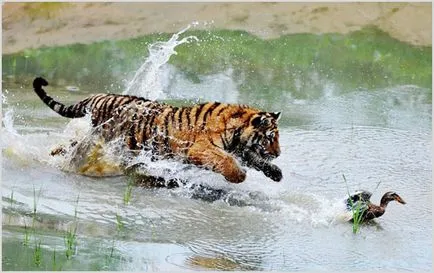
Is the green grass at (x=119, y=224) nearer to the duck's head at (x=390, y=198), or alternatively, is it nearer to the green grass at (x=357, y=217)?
the green grass at (x=357, y=217)

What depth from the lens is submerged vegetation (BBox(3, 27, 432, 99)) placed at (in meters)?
3.46

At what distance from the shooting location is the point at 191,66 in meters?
3.47

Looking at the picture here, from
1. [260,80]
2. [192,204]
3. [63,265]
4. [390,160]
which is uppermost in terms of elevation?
[260,80]

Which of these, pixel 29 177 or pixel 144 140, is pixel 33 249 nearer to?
pixel 29 177

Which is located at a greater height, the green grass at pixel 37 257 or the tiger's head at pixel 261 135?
the tiger's head at pixel 261 135

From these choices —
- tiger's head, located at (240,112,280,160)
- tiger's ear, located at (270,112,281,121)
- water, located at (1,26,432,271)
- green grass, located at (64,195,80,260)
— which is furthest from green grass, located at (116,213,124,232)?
tiger's ear, located at (270,112,281,121)

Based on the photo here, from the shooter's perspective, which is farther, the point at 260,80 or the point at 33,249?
the point at 260,80

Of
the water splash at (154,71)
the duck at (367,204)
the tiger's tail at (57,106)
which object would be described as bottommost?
the duck at (367,204)

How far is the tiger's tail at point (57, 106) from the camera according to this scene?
11.3 ft

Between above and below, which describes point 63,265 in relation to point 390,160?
below

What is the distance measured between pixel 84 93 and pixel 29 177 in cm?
36

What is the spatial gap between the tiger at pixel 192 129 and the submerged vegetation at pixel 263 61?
8 centimetres

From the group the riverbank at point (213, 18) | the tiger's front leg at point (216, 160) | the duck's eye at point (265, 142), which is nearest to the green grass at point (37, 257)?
the tiger's front leg at point (216, 160)

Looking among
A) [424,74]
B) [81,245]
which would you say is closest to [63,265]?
[81,245]
